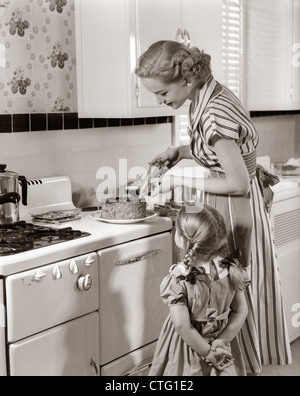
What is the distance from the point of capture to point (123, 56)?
9.57ft

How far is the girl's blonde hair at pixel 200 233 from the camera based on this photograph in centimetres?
223

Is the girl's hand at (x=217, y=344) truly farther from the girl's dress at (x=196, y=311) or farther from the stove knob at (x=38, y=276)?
the stove knob at (x=38, y=276)

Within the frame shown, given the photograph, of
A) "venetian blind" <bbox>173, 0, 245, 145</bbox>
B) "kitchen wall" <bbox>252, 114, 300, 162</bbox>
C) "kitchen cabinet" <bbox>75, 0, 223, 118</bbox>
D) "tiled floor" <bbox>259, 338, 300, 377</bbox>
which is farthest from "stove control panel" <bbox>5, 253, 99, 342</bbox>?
"kitchen wall" <bbox>252, 114, 300, 162</bbox>

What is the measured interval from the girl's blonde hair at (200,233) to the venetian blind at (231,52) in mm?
1482

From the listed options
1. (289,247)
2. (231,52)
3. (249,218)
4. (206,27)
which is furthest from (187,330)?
(231,52)

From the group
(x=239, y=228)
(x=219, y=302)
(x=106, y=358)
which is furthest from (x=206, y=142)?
(x=106, y=358)

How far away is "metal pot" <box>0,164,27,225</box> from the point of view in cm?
250

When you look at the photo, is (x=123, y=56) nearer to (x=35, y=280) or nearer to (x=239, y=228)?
(x=239, y=228)

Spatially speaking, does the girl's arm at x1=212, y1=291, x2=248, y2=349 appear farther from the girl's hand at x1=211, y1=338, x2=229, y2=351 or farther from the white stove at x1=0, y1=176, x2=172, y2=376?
the white stove at x1=0, y1=176, x2=172, y2=376

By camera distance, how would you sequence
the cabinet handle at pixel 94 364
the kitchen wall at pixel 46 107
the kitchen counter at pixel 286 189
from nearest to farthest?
1. the cabinet handle at pixel 94 364
2. the kitchen wall at pixel 46 107
3. the kitchen counter at pixel 286 189

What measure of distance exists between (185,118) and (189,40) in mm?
670

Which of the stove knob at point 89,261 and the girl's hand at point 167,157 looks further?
the girl's hand at point 167,157

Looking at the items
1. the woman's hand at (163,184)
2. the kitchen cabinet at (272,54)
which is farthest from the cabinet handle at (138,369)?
the kitchen cabinet at (272,54)

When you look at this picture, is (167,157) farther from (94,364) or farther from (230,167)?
(94,364)
